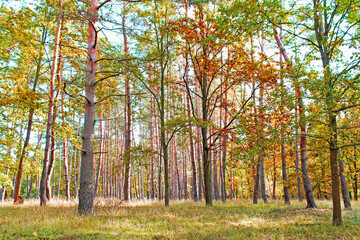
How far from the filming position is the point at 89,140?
755 centimetres

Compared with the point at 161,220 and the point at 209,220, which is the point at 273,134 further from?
the point at 161,220

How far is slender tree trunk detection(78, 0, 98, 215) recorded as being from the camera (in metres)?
7.20

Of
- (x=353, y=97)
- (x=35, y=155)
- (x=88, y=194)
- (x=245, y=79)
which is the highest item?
(x=245, y=79)

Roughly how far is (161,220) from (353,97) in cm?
606

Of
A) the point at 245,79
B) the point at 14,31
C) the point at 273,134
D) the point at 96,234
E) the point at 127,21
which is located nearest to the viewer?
the point at 96,234

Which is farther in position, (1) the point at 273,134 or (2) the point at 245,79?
(2) the point at 245,79

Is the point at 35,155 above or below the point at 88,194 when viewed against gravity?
above

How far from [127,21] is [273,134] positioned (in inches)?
257

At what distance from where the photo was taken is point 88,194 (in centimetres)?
725

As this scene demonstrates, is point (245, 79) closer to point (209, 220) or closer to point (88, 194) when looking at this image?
point (209, 220)

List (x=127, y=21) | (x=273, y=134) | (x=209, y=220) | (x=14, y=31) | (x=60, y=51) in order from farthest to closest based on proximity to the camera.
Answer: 1. (x=60, y=51)
2. (x=14, y=31)
3. (x=127, y=21)
4. (x=209, y=220)
5. (x=273, y=134)

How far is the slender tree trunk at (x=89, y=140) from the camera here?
7.20m

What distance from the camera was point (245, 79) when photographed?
421 inches

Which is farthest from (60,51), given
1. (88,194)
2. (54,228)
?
(54,228)
